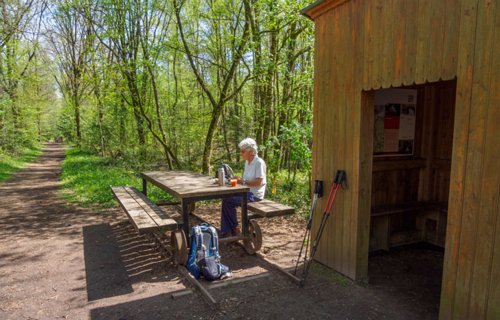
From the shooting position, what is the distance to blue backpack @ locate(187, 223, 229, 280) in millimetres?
4227

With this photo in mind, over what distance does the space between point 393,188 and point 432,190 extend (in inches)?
25.7

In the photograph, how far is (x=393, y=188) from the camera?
5.26m

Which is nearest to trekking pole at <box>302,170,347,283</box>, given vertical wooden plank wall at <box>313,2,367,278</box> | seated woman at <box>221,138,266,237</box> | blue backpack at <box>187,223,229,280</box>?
vertical wooden plank wall at <box>313,2,367,278</box>

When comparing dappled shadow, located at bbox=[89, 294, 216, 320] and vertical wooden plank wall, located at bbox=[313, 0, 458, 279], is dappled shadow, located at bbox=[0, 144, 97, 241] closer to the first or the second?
dappled shadow, located at bbox=[89, 294, 216, 320]

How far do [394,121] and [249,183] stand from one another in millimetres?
2292

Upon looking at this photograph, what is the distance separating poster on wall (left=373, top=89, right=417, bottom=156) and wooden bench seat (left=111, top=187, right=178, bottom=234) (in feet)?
9.96

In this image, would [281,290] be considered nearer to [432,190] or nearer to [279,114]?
[432,190]

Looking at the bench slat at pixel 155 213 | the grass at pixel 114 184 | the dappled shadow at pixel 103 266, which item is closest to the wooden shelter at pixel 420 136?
the bench slat at pixel 155 213

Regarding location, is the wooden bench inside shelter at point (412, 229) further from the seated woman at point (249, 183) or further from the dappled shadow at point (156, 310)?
the dappled shadow at point (156, 310)

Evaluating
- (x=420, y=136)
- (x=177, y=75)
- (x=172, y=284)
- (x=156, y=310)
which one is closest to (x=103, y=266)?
(x=172, y=284)

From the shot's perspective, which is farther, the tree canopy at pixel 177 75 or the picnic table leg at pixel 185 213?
the tree canopy at pixel 177 75

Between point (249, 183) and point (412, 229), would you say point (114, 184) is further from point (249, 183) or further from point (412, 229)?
point (412, 229)

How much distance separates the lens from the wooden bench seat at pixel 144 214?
416cm

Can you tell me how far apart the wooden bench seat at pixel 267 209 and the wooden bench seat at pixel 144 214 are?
1.17 meters
